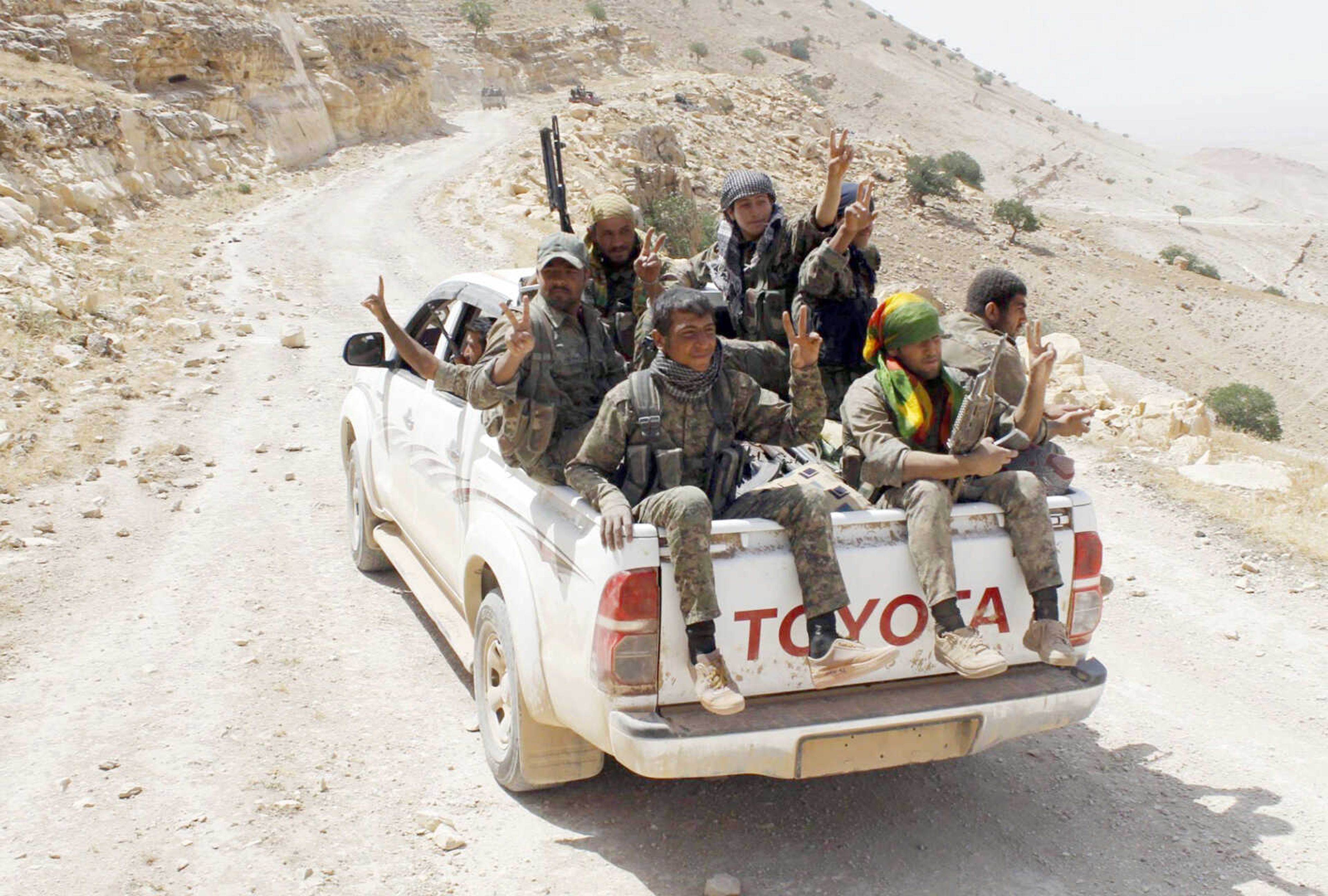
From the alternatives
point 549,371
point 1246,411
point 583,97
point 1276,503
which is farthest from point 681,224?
point 549,371

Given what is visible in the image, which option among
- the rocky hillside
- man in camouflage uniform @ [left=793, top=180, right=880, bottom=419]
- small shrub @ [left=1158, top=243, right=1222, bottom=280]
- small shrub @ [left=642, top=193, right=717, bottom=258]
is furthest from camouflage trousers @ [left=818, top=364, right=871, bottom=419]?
small shrub @ [left=1158, top=243, right=1222, bottom=280]

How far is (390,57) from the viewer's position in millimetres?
41500

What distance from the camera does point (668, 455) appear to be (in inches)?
147

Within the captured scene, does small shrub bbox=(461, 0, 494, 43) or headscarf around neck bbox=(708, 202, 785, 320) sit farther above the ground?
small shrub bbox=(461, 0, 494, 43)

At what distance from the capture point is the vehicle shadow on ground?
3582 mm

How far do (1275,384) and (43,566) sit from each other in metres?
29.3

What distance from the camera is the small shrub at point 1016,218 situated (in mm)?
41188

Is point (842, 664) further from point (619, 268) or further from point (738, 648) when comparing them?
point (619, 268)

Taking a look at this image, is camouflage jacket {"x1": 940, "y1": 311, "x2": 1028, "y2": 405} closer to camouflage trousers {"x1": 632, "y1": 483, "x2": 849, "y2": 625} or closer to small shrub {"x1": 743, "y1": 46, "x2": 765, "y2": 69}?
camouflage trousers {"x1": 632, "y1": 483, "x2": 849, "y2": 625}

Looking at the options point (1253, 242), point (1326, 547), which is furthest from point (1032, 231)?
point (1326, 547)

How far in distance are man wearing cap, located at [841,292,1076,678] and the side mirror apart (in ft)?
8.43

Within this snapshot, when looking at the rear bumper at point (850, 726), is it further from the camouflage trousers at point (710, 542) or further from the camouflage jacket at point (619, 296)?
the camouflage jacket at point (619, 296)

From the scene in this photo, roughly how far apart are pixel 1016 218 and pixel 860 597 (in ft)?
134

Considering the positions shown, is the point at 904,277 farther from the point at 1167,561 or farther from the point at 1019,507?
Result: the point at 1019,507
